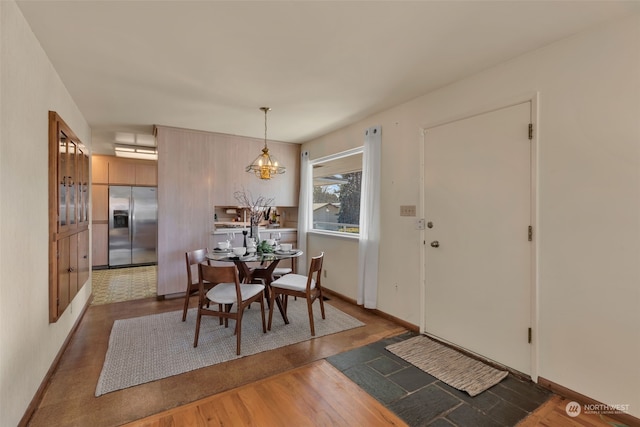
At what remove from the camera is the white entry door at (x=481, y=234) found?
2.25 m

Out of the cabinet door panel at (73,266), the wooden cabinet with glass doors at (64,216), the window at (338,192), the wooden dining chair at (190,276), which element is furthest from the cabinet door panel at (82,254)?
the window at (338,192)

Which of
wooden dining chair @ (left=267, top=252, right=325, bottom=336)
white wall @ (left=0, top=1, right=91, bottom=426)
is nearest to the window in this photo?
wooden dining chair @ (left=267, top=252, right=325, bottom=336)

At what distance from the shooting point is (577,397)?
1951mm

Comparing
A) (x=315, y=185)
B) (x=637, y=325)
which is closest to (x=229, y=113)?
(x=315, y=185)

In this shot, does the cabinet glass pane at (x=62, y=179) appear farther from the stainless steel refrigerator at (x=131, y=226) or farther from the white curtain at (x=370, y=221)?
the stainless steel refrigerator at (x=131, y=226)

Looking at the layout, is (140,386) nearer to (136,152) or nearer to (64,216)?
(64,216)

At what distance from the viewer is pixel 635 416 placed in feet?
5.66

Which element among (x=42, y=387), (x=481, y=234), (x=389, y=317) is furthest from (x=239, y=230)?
(x=481, y=234)

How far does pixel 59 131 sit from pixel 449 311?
12.1 ft

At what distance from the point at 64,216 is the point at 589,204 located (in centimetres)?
402

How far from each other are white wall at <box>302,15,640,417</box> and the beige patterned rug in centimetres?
484

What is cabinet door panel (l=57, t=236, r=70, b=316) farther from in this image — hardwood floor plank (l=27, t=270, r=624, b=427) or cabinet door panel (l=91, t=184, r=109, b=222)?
cabinet door panel (l=91, t=184, r=109, b=222)

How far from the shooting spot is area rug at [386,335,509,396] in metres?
2.17

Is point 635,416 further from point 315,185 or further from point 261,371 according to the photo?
point 315,185
